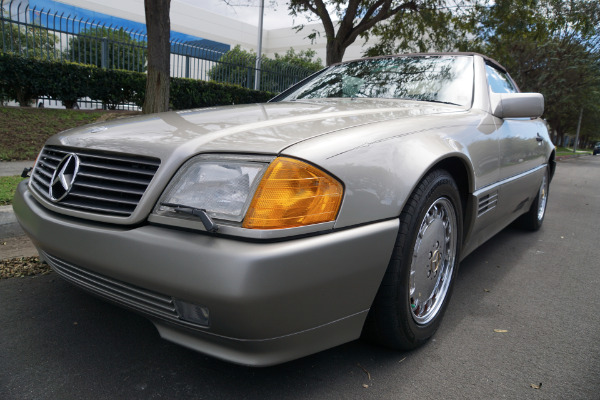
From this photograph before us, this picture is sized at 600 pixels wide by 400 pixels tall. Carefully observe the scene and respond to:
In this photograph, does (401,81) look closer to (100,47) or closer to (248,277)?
(248,277)

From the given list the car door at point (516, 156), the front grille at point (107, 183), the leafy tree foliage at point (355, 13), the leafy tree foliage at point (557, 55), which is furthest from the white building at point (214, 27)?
the front grille at point (107, 183)

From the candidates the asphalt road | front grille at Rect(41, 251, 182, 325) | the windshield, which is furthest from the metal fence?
front grille at Rect(41, 251, 182, 325)

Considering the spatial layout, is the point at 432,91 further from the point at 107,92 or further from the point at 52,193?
the point at 107,92

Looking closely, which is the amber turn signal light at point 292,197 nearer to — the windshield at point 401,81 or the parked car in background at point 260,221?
the parked car in background at point 260,221

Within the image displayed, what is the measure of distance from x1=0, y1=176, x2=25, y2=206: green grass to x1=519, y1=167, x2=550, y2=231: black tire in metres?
4.58

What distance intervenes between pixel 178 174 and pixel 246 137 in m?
0.28

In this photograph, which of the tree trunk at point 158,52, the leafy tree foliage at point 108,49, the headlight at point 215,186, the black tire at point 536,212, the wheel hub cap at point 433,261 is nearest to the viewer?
the headlight at point 215,186

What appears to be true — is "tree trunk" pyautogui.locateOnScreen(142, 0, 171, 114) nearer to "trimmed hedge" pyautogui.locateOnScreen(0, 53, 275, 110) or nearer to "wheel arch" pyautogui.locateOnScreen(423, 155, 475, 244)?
"trimmed hedge" pyautogui.locateOnScreen(0, 53, 275, 110)

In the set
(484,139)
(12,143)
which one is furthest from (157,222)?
(12,143)

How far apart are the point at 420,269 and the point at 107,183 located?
1381 millimetres

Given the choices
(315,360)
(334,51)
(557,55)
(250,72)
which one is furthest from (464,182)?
(557,55)

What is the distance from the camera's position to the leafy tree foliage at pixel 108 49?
31.6 feet

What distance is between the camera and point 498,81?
11.6ft

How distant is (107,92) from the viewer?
9.33 meters
